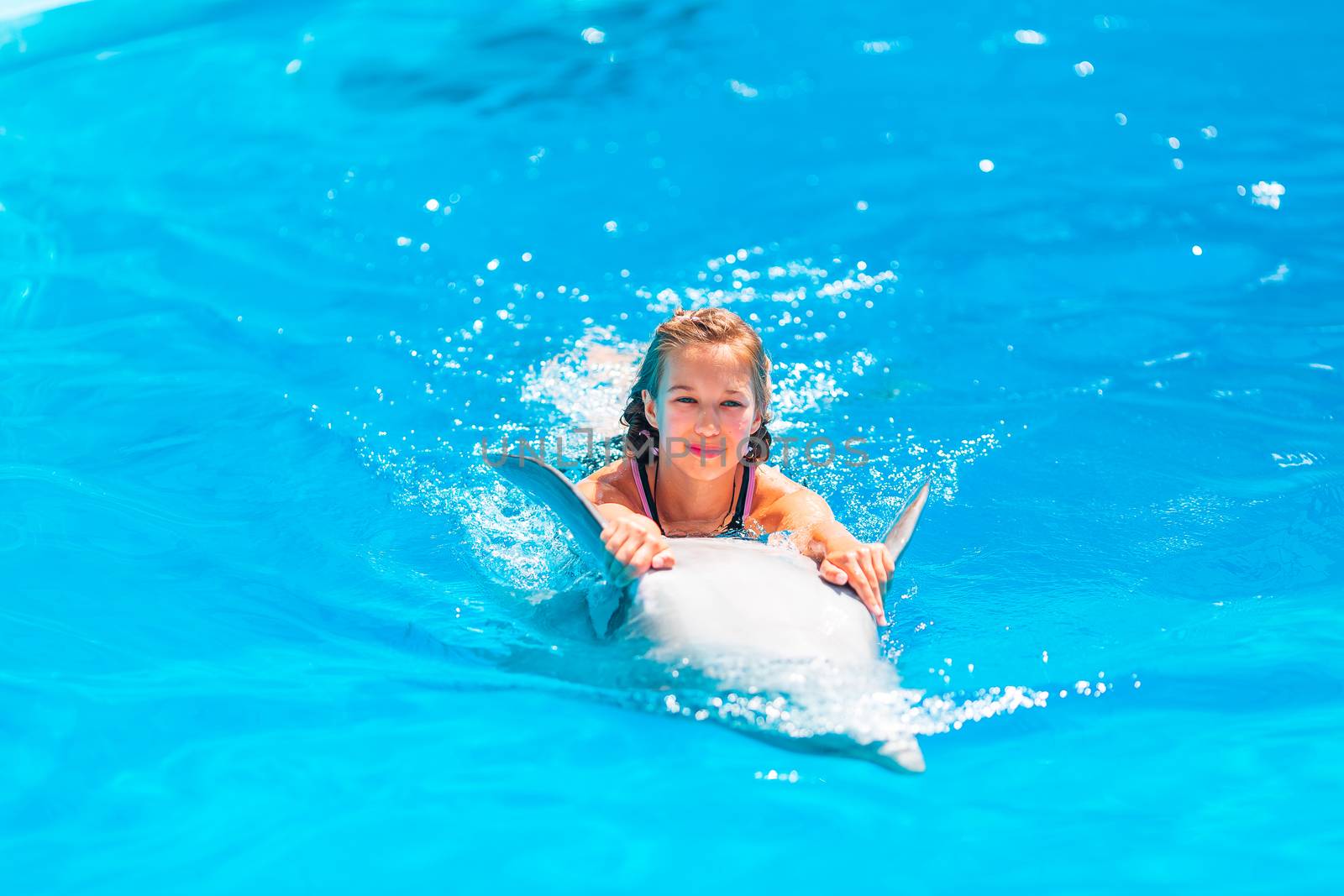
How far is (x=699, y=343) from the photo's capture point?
385 cm

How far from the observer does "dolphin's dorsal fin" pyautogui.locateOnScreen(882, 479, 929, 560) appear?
3.36 metres

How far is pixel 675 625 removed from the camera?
3029 millimetres

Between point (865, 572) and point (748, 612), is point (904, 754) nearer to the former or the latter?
point (748, 612)

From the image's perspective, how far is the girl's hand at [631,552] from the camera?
3.21 metres

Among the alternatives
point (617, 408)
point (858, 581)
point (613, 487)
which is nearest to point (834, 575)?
point (858, 581)

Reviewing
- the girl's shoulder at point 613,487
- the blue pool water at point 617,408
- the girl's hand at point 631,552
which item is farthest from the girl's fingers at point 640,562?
the girl's shoulder at point 613,487

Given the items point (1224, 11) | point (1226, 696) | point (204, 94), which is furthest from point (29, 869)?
point (1224, 11)

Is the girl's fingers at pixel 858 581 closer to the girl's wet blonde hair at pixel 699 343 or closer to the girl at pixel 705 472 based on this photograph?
the girl at pixel 705 472

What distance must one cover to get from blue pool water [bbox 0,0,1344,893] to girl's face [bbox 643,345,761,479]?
20.1 inches

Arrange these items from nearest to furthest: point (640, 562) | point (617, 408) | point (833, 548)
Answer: point (640, 562) → point (833, 548) → point (617, 408)

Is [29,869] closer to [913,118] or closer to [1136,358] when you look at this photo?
[1136,358]

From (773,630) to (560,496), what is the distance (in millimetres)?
658

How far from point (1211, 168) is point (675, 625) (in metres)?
5.56

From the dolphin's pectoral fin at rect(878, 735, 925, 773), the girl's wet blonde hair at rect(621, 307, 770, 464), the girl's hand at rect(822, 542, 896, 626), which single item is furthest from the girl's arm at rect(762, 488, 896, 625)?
the dolphin's pectoral fin at rect(878, 735, 925, 773)
